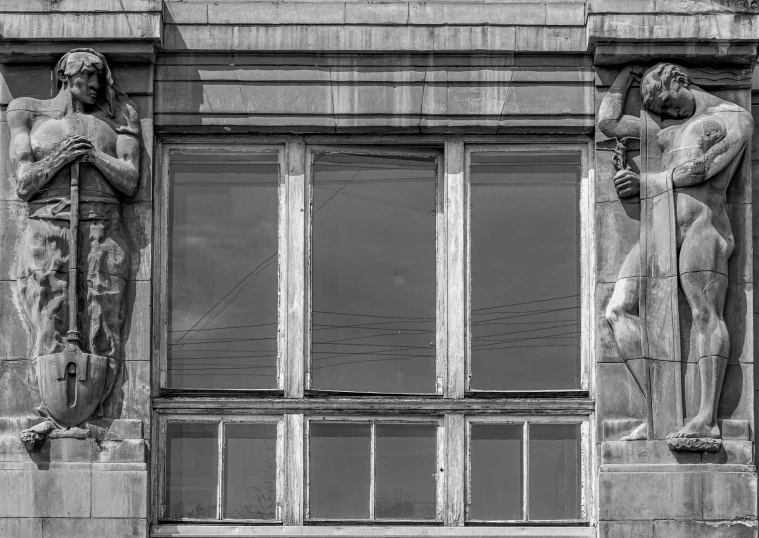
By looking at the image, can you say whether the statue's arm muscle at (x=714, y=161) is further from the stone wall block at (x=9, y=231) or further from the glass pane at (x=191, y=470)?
the stone wall block at (x=9, y=231)

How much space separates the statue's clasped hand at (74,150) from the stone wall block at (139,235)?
55 centimetres

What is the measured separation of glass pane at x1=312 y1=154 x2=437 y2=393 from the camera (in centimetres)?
1730

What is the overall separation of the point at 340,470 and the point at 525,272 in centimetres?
233

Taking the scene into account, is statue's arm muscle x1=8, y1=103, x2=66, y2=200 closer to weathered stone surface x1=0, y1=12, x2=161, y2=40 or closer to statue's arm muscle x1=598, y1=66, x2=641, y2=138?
weathered stone surface x1=0, y1=12, x2=161, y2=40

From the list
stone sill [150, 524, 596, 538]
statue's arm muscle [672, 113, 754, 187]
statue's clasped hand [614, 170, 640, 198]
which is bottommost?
stone sill [150, 524, 596, 538]

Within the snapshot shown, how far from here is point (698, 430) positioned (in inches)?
651

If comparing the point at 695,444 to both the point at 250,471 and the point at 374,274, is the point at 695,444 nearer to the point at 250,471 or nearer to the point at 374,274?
the point at 374,274

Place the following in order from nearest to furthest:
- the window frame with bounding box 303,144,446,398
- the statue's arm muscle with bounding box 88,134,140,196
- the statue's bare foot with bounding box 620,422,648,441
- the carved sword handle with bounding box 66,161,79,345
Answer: the statue's bare foot with bounding box 620,422,648,441
the carved sword handle with bounding box 66,161,79,345
the statue's arm muscle with bounding box 88,134,140,196
the window frame with bounding box 303,144,446,398

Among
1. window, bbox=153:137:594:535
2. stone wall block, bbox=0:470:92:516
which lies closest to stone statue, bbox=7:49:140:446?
stone wall block, bbox=0:470:92:516

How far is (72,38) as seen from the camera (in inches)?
677

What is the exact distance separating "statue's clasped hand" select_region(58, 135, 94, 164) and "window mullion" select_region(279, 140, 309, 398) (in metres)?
1.73

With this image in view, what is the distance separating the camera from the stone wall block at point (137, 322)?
16984mm

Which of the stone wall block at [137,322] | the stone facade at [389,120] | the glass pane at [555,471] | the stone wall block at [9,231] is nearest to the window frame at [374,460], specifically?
the stone facade at [389,120]

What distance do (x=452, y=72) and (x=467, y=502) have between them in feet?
12.1
